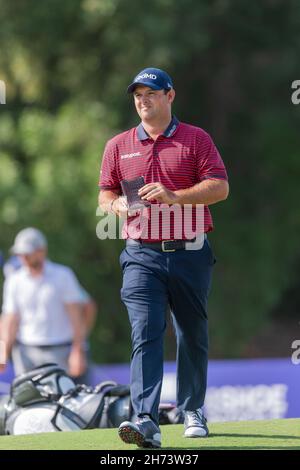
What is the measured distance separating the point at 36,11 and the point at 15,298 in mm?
8594

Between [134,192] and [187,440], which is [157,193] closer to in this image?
[134,192]

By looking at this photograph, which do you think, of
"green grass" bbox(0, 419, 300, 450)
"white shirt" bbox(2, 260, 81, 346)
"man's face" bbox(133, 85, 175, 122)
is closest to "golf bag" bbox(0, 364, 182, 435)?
"green grass" bbox(0, 419, 300, 450)

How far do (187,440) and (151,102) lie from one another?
1963mm

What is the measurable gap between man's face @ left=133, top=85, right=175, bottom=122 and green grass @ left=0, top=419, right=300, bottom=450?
6.10 feet

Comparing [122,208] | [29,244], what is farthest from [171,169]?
[29,244]

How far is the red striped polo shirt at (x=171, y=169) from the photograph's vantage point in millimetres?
6684

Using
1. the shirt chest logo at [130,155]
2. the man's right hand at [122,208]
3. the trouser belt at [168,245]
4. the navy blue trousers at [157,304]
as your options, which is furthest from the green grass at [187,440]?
the shirt chest logo at [130,155]

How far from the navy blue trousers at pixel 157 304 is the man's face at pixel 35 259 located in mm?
4866

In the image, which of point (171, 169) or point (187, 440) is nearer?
point (171, 169)

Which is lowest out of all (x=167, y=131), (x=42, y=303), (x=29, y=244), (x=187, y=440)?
(x=187, y=440)

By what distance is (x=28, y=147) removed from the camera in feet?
61.4

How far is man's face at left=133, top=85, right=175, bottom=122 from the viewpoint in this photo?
6.71m

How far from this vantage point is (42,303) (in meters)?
11.5

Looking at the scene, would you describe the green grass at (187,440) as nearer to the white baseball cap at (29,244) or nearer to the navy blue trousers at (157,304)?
the navy blue trousers at (157,304)
